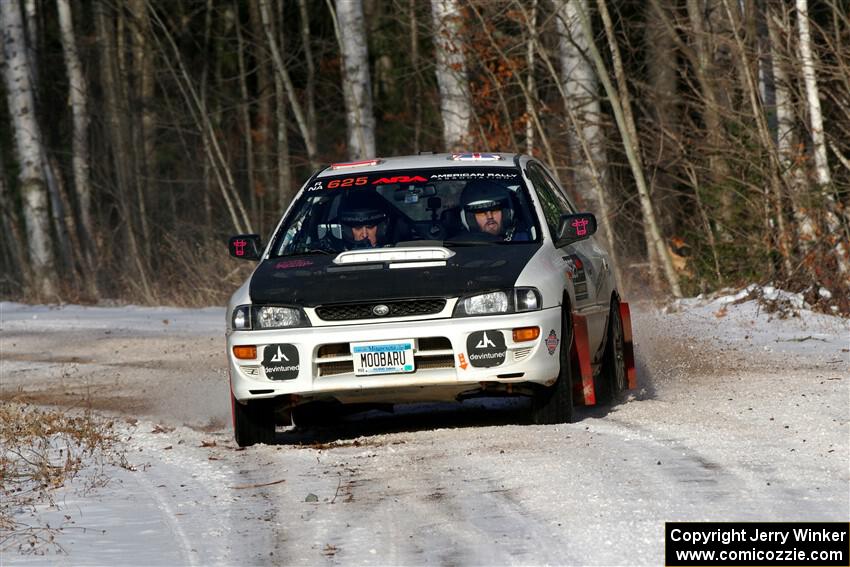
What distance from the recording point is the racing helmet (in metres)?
9.52

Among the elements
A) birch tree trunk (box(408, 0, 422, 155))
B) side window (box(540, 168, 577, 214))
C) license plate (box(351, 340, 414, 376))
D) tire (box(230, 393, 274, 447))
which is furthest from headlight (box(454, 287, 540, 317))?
birch tree trunk (box(408, 0, 422, 155))

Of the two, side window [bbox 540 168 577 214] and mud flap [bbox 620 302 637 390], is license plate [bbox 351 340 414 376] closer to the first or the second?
side window [bbox 540 168 577 214]

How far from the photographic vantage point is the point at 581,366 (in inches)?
359

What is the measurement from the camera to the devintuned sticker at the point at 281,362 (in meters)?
8.50

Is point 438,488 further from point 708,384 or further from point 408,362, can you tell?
point 708,384

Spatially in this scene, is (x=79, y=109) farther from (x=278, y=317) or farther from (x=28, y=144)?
(x=278, y=317)

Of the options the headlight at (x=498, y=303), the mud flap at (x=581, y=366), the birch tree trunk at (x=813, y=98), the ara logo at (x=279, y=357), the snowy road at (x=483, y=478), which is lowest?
the snowy road at (x=483, y=478)

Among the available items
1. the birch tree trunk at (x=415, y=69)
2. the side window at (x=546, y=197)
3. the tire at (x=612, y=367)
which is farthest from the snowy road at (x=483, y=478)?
the birch tree trunk at (x=415, y=69)

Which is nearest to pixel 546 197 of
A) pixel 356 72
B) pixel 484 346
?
pixel 484 346

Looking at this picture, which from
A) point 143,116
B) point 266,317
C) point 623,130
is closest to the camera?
point 266,317

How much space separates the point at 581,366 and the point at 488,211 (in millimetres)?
1155

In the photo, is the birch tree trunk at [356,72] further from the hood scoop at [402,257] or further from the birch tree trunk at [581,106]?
the hood scoop at [402,257]

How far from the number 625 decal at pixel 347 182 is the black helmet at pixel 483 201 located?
2.27 ft

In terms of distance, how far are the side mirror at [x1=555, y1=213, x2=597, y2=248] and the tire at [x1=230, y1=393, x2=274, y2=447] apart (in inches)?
79.9
